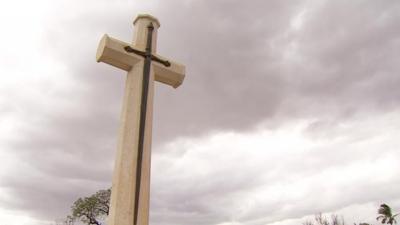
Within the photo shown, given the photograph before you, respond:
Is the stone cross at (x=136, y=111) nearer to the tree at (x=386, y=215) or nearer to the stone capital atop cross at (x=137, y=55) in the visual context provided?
the stone capital atop cross at (x=137, y=55)

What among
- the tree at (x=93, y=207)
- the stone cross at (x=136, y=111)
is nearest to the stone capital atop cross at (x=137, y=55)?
the stone cross at (x=136, y=111)

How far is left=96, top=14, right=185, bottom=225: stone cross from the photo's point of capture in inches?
259

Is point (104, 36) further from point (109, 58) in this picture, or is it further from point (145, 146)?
point (145, 146)

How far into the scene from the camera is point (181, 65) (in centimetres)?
889

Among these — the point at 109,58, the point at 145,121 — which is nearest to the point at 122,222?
the point at 145,121

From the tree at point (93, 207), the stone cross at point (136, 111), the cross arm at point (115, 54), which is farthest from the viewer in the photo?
the tree at point (93, 207)

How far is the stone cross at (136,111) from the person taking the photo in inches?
259

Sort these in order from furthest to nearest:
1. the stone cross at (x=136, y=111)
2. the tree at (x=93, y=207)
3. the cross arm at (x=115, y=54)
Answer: the tree at (x=93, y=207) → the cross arm at (x=115, y=54) → the stone cross at (x=136, y=111)

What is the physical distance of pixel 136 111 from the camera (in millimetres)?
7430

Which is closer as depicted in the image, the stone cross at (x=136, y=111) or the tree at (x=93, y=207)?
the stone cross at (x=136, y=111)

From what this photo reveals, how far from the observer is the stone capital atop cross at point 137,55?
25.7 ft

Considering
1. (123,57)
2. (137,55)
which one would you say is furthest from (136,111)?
(137,55)

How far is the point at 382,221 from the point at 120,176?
4504 centimetres

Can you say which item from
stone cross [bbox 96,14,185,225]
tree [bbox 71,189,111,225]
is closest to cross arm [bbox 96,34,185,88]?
stone cross [bbox 96,14,185,225]
